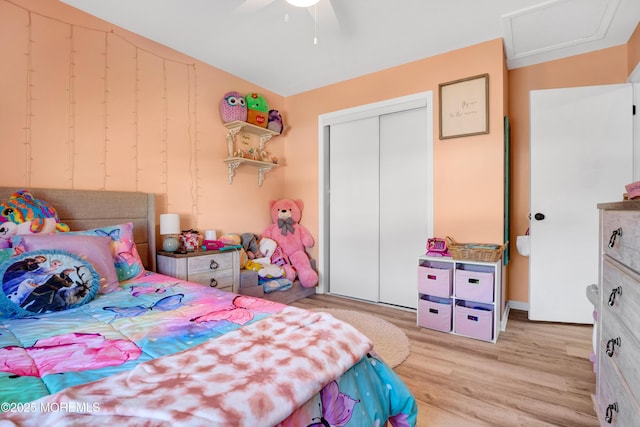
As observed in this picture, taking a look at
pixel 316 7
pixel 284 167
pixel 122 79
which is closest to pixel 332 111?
pixel 284 167

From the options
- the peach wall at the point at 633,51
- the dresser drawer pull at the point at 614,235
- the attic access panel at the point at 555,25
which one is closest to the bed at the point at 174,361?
the dresser drawer pull at the point at 614,235

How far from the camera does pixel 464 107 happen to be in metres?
2.72

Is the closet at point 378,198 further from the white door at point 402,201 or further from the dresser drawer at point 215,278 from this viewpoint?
the dresser drawer at point 215,278

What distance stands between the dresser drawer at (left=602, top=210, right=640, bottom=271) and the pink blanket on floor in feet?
3.16

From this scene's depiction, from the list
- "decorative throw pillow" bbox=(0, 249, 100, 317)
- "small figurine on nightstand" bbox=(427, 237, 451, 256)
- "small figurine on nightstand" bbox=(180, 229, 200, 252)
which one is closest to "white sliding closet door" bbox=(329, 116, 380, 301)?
"small figurine on nightstand" bbox=(427, 237, 451, 256)

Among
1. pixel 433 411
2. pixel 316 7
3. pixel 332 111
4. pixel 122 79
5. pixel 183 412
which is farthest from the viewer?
pixel 332 111

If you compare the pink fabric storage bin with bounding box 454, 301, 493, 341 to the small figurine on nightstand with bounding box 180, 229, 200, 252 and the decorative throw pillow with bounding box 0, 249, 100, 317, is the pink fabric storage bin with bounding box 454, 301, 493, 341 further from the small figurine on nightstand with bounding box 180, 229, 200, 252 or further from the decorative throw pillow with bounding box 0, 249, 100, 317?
the decorative throw pillow with bounding box 0, 249, 100, 317

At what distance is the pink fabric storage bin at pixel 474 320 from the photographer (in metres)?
2.30

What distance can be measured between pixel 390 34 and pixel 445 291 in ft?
7.21

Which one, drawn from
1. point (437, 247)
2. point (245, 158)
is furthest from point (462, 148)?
point (245, 158)

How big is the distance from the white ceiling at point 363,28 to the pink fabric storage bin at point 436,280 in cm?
198

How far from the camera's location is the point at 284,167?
3.95 meters

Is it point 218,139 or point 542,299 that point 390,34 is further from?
point 542,299

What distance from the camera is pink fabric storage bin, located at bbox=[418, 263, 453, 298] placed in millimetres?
2465
